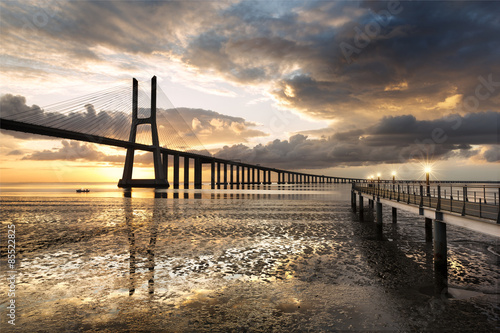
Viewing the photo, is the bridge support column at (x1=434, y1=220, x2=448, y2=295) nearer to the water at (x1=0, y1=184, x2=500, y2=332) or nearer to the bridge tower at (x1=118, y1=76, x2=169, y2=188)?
the water at (x1=0, y1=184, x2=500, y2=332)

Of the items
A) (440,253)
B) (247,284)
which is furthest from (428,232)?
(247,284)

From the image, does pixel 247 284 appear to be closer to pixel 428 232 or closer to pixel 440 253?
pixel 440 253

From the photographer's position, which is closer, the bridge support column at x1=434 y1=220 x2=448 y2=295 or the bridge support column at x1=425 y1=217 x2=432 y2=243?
the bridge support column at x1=434 y1=220 x2=448 y2=295

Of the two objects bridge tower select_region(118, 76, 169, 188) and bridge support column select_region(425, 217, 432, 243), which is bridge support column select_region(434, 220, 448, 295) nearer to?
bridge support column select_region(425, 217, 432, 243)

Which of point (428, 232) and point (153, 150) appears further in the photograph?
point (153, 150)

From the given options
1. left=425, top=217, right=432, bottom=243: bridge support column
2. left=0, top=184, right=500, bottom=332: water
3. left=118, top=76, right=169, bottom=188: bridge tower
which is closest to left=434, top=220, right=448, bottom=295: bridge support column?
left=0, top=184, right=500, bottom=332: water

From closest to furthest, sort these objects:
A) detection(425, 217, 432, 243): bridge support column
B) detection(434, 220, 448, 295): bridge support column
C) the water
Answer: the water
detection(434, 220, 448, 295): bridge support column
detection(425, 217, 432, 243): bridge support column

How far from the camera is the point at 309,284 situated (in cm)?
1066

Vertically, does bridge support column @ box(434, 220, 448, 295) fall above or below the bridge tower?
below

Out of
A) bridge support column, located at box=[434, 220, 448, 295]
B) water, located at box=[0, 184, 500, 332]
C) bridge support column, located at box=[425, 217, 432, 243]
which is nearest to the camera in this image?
water, located at box=[0, 184, 500, 332]


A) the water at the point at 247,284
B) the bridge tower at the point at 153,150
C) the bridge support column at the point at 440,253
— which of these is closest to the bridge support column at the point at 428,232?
the water at the point at 247,284

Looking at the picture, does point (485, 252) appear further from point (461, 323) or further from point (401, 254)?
point (461, 323)

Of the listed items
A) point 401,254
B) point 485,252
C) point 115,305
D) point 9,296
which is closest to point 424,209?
point 401,254

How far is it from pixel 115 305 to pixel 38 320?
169 cm
